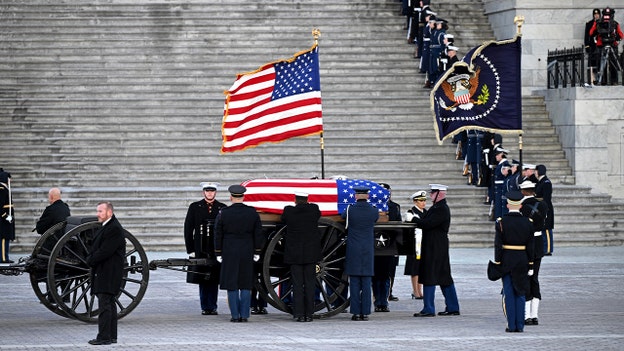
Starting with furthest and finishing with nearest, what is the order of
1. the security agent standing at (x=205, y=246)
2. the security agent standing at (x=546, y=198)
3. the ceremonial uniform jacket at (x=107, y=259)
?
the security agent standing at (x=546, y=198) → the security agent standing at (x=205, y=246) → the ceremonial uniform jacket at (x=107, y=259)

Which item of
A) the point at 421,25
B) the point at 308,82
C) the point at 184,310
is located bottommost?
the point at 184,310

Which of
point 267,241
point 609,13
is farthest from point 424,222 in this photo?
point 609,13

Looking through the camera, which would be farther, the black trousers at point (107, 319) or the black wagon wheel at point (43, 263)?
the black wagon wheel at point (43, 263)

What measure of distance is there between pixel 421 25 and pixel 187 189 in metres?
7.87

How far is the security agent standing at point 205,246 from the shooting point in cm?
1769

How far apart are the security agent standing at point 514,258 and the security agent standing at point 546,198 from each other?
7.96 m

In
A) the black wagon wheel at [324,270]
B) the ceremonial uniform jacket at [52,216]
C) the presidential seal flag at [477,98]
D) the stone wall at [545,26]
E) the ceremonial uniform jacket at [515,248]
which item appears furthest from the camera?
the stone wall at [545,26]

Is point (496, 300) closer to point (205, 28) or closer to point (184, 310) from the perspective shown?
point (184, 310)

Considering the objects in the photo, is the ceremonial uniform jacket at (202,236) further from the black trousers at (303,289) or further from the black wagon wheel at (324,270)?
the black trousers at (303,289)

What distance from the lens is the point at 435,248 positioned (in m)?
17.7

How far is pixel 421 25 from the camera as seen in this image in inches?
1275

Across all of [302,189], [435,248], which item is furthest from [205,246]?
[435,248]

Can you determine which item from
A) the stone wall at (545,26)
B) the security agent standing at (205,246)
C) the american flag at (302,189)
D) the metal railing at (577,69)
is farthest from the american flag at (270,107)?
the stone wall at (545,26)

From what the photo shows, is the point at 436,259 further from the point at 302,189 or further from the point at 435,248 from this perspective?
the point at 302,189
